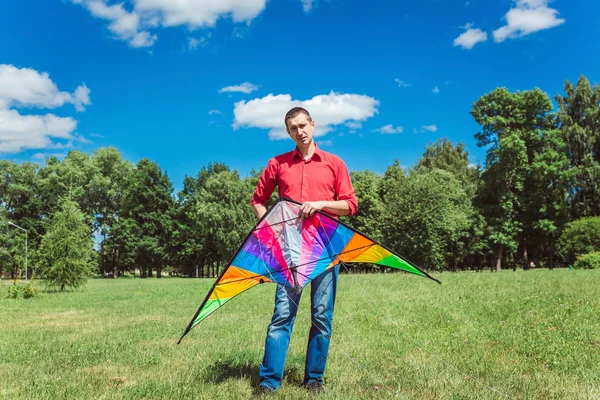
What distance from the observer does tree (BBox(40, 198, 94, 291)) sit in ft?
72.0

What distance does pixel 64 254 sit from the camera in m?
22.2

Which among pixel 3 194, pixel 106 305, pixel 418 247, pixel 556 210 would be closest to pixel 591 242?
pixel 556 210

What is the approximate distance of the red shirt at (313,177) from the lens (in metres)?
4.47

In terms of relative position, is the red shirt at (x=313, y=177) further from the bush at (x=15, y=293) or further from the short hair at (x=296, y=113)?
the bush at (x=15, y=293)

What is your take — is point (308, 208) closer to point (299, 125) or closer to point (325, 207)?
point (325, 207)

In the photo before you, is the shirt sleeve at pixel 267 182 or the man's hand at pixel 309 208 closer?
the man's hand at pixel 309 208

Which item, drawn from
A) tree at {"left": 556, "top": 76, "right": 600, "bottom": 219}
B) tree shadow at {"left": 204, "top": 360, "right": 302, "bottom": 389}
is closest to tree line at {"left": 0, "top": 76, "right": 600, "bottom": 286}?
tree at {"left": 556, "top": 76, "right": 600, "bottom": 219}

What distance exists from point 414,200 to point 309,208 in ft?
124

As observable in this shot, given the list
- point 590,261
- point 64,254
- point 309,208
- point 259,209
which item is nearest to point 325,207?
point 309,208

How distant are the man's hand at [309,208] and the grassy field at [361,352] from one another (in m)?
1.75

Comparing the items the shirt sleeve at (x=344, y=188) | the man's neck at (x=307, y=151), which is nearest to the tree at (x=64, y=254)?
the man's neck at (x=307, y=151)

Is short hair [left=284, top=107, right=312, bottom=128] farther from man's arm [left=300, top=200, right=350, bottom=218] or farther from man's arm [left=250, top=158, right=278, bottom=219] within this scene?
man's arm [left=300, top=200, right=350, bottom=218]

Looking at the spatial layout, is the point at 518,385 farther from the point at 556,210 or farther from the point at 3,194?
the point at 3,194

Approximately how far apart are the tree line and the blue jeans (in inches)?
842
